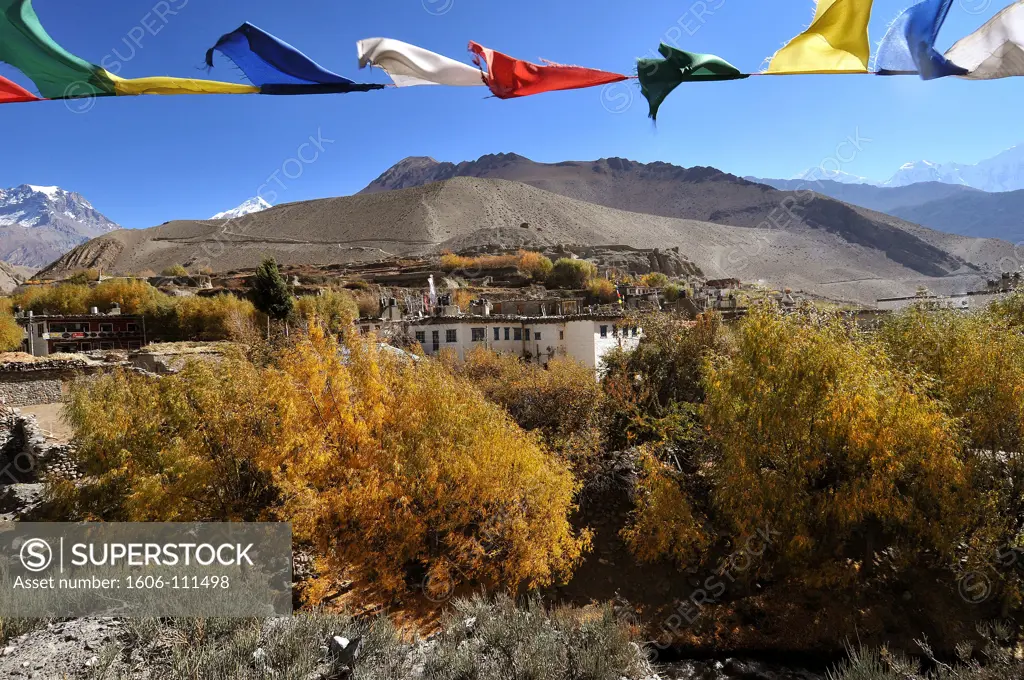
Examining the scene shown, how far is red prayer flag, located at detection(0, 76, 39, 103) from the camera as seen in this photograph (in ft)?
12.2

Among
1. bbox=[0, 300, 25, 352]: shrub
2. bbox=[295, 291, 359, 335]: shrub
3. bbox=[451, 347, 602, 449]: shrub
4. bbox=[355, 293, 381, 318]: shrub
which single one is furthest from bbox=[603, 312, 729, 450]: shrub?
bbox=[0, 300, 25, 352]: shrub

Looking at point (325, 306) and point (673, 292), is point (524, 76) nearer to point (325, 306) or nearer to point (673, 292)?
point (325, 306)

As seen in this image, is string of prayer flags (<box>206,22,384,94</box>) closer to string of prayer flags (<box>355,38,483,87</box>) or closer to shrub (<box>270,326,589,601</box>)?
string of prayer flags (<box>355,38,483,87</box>)

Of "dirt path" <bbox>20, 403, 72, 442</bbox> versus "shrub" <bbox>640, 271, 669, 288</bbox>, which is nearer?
A: "dirt path" <bbox>20, 403, 72, 442</bbox>

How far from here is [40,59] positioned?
12.5 feet

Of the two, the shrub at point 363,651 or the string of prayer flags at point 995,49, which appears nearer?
the string of prayer flags at point 995,49

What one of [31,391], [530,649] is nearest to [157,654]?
[530,649]

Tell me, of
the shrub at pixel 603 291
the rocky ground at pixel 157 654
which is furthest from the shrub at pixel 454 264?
the rocky ground at pixel 157 654

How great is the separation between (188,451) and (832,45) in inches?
501

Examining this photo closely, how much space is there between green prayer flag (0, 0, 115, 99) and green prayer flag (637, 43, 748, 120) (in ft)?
12.9

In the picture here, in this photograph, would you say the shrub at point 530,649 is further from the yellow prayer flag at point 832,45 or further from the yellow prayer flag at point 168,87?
the yellow prayer flag at point 832,45

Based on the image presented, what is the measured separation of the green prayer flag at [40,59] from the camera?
3.75 m

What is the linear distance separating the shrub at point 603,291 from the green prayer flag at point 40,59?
45.3 m

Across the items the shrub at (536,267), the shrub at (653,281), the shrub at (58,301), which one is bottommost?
the shrub at (58,301)
